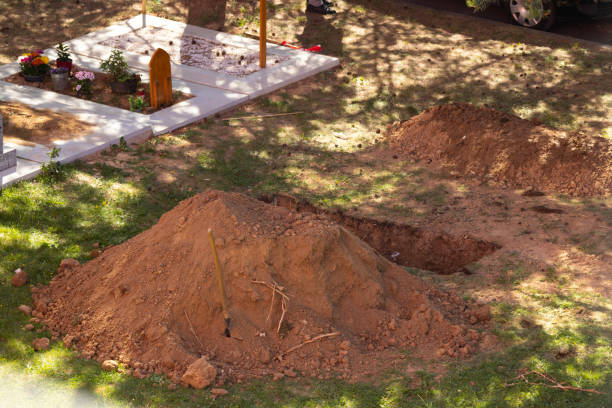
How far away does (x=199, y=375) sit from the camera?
5684mm

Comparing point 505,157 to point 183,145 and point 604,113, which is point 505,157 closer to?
point 604,113

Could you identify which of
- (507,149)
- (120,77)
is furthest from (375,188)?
(120,77)

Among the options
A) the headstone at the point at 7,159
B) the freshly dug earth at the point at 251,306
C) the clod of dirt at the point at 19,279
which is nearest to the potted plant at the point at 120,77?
the headstone at the point at 7,159

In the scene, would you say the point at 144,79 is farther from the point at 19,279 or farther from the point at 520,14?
the point at 520,14

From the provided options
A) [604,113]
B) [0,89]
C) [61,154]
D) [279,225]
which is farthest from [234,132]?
[604,113]

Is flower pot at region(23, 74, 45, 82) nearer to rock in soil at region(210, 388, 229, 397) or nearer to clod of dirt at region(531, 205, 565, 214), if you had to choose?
clod of dirt at region(531, 205, 565, 214)

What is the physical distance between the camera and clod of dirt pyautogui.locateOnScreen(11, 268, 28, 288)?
704 cm

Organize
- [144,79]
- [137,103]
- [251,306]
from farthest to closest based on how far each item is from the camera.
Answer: [144,79] < [137,103] < [251,306]

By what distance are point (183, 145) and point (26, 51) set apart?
4.67 meters

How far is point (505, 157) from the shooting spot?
32.7 ft

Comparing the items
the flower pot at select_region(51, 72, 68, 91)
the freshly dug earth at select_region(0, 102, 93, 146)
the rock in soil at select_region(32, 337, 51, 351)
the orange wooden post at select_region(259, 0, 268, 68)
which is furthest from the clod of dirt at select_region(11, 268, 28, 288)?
the orange wooden post at select_region(259, 0, 268, 68)

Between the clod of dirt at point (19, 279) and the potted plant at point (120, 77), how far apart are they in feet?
16.8

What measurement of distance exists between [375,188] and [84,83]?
4.80m

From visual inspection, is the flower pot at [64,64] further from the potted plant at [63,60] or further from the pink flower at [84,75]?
the pink flower at [84,75]
